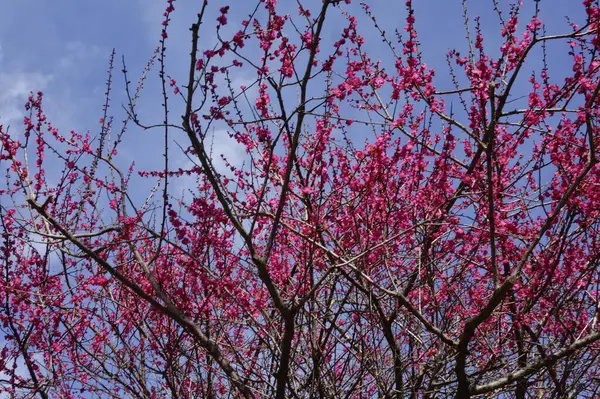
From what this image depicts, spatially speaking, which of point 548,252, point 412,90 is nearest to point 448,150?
point 412,90

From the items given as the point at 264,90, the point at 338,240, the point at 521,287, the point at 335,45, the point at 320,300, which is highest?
the point at 264,90

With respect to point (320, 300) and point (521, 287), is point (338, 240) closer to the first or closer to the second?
point (320, 300)

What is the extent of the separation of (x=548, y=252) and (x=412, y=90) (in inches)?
79.3

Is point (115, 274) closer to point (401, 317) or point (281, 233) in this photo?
point (281, 233)

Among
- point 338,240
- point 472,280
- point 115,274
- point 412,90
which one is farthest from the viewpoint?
point 472,280

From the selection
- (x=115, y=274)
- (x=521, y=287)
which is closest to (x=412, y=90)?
(x=521, y=287)

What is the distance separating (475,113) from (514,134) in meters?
0.45

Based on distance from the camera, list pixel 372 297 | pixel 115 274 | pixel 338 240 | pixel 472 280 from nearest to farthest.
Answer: pixel 115 274 < pixel 372 297 < pixel 338 240 < pixel 472 280

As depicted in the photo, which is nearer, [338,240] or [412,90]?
[412,90]

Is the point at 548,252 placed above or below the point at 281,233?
below

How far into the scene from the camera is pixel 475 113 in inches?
238

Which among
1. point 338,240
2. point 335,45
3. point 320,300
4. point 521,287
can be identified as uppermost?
point 335,45

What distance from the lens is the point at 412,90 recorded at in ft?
18.7

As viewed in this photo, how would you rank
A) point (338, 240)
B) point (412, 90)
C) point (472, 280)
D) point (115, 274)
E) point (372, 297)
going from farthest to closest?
point (472, 280)
point (338, 240)
point (412, 90)
point (372, 297)
point (115, 274)
